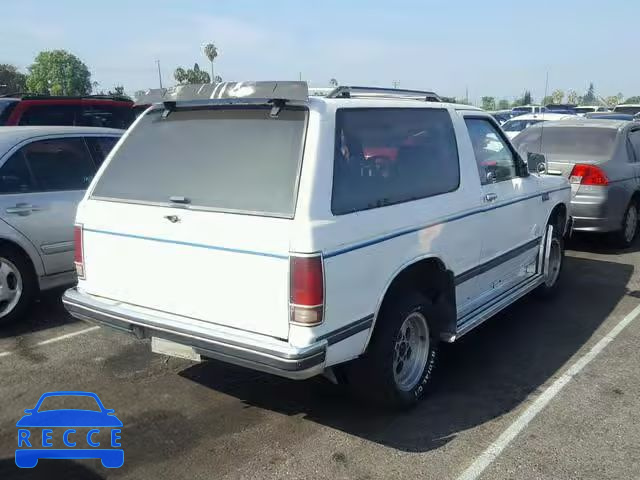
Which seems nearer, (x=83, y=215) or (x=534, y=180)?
(x=83, y=215)

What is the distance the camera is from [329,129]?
3.22 meters

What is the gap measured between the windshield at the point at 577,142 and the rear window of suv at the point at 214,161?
18.8 feet

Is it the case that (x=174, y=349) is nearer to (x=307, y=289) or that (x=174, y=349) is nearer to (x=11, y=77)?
(x=307, y=289)

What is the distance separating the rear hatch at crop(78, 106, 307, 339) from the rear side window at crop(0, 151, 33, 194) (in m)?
1.80

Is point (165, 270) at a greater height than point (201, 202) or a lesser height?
lesser

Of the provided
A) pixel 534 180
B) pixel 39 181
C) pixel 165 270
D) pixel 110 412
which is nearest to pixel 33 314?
A: pixel 39 181

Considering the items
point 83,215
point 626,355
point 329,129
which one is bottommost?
point 626,355

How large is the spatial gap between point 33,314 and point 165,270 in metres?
2.86

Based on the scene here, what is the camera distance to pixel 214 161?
343cm

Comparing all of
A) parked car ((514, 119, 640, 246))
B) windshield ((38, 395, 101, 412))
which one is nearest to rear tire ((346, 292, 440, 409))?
windshield ((38, 395, 101, 412))

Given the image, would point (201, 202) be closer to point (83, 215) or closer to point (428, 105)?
point (83, 215)

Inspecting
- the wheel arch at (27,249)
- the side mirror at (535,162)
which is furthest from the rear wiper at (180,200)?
the side mirror at (535,162)

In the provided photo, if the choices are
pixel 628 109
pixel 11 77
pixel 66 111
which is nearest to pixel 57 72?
pixel 11 77

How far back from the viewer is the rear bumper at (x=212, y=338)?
2.98 metres
